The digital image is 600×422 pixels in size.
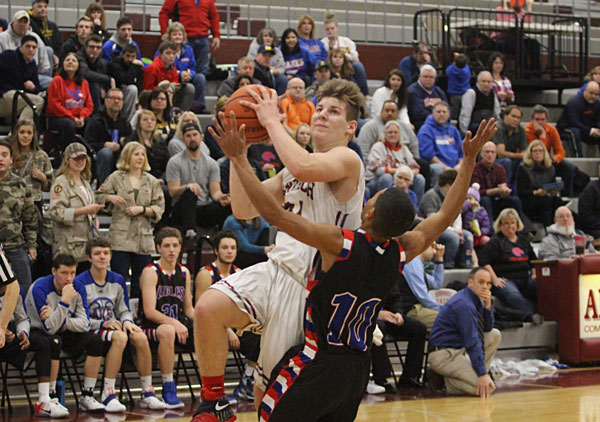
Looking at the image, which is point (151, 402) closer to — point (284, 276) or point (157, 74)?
point (284, 276)

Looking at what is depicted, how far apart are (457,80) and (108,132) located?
5971 millimetres

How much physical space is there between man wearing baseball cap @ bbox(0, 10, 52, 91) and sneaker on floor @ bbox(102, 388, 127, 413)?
4787mm

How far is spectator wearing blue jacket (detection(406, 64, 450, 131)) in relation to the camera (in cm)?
1329

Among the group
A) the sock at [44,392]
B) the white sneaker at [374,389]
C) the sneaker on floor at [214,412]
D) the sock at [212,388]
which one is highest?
the sock at [212,388]

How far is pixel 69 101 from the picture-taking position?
10539 mm

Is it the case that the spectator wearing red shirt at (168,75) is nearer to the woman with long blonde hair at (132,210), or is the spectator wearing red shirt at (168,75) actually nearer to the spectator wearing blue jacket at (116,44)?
the spectator wearing blue jacket at (116,44)

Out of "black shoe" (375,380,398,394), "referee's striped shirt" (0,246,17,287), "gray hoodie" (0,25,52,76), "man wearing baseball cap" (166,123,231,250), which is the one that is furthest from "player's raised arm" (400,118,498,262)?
"gray hoodie" (0,25,52,76)

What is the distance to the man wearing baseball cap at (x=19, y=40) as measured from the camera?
1114 cm

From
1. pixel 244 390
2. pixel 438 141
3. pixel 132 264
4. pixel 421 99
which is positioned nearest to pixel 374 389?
pixel 244 390

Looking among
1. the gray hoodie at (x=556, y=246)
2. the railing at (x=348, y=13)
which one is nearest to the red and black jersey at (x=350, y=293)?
the gray hoodie at (x=556, y=246)

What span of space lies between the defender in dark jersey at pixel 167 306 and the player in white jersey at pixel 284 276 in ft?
11.7

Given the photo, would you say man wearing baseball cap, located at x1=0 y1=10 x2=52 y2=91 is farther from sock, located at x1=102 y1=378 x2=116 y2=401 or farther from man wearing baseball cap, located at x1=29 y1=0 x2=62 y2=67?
sock, located at x1=102 y1=378 x2=116 y2=401

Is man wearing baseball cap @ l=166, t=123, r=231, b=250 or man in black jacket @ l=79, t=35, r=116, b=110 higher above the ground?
man in black jacket @ l=79, t=35, r=116, b=110

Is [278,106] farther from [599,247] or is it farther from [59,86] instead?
[599,247]
